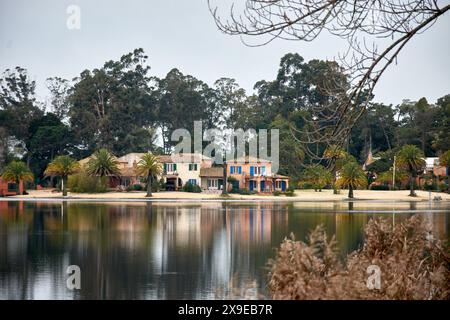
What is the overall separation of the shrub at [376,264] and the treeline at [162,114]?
75.6 metres

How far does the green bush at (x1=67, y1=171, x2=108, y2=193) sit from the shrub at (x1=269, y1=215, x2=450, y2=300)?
75.0 metres

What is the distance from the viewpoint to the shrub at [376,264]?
44.5 ft

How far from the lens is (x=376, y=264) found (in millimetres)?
15578

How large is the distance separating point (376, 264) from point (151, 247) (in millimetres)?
25482

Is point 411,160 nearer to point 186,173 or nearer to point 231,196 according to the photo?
point 231,196

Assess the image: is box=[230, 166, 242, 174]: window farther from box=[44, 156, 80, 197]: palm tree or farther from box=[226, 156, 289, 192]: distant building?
box=[44, 156, 80, 197]: palm tree

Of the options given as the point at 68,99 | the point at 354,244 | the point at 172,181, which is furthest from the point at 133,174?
the point at 354,244

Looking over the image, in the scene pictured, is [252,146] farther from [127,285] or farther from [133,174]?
[127,285]

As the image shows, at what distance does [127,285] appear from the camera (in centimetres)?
2744

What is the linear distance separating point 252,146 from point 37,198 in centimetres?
3183

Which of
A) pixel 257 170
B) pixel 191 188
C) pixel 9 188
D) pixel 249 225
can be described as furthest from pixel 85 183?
pixel 249 225

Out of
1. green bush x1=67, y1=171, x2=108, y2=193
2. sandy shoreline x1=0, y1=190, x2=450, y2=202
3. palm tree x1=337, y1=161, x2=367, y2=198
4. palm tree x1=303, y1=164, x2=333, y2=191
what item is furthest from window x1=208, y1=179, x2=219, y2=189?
palm tree x1=337, y1=161, x2=367, y2=198
